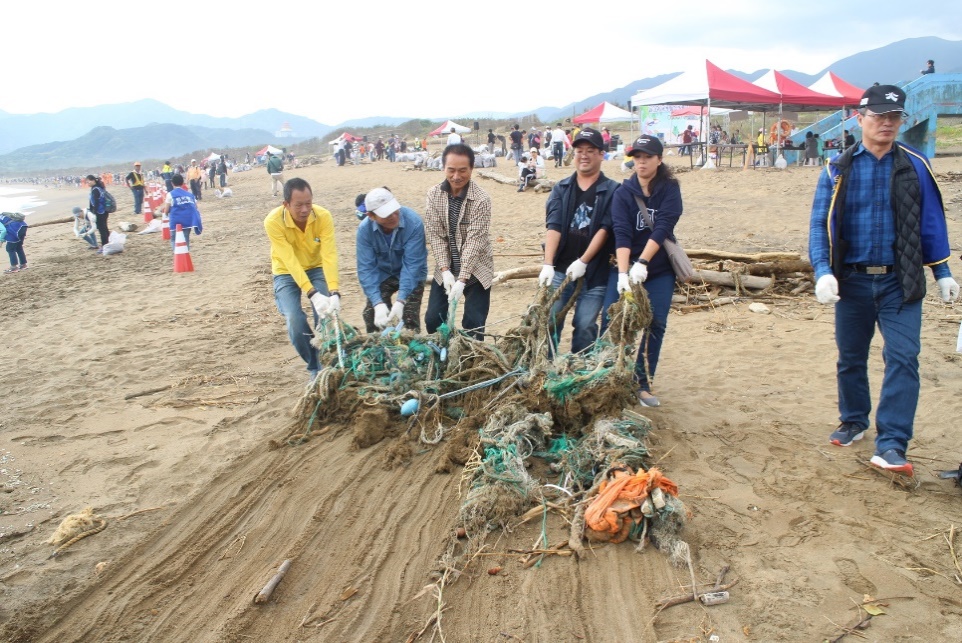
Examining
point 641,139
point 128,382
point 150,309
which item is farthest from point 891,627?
point 150,309

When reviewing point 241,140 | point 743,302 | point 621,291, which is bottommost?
point 743,302

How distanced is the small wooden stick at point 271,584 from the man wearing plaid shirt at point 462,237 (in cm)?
203

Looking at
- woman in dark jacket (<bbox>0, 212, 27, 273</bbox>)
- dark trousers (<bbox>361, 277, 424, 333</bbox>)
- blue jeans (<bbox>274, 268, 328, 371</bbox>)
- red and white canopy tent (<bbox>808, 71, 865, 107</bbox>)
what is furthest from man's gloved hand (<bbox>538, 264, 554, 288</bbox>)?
red and white canopy tent (<bbox>808, 71, 865, 107</bbox>)

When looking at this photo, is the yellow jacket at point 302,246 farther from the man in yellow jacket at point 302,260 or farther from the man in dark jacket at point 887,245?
the man in dark jacket at point 887,245

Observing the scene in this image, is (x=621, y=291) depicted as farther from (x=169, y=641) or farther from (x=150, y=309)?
(x=150, y=309)

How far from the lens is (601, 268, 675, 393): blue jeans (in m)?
4.28

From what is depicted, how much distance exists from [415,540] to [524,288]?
511cm

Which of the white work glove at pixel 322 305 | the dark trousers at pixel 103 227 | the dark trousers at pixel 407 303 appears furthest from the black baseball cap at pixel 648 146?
the dark trousers at pixel 103 227

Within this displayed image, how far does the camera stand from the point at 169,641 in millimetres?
2699

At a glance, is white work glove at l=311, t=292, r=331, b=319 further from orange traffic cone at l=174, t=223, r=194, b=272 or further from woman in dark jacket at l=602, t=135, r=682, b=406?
orange traffic cone at l=174, t=223, r=194, b=272

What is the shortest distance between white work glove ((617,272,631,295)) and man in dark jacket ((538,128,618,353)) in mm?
331

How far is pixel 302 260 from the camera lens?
16.5 ft

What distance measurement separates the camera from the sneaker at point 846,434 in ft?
12.6

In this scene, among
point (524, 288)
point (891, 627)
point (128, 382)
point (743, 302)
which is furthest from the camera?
point (524, 288)
